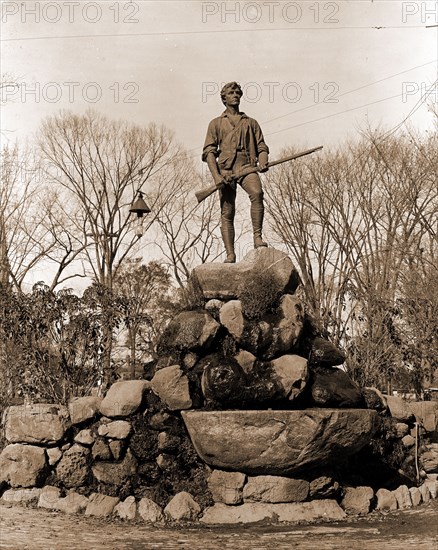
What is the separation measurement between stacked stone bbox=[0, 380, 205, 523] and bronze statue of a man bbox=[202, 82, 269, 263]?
7.97 feet

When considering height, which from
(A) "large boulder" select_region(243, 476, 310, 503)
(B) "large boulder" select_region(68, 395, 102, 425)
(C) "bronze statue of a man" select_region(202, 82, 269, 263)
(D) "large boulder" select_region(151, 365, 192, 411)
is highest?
(C) "bronze statue of a man" select_region(202, 82, 269, 263)

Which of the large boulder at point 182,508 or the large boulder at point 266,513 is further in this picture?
the large boulder at point 182,508

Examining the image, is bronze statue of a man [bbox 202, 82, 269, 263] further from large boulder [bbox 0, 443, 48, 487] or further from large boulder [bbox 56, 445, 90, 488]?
large boulder [bbox 0, 443, 48, 487]

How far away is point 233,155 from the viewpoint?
1096 cm

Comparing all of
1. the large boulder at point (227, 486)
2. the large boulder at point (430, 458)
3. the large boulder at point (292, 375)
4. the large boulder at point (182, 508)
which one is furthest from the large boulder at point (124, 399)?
the large boulder at point (430, 458)

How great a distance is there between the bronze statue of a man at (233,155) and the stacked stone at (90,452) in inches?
95.7

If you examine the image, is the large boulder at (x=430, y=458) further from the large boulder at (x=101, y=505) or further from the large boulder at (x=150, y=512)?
the large boulder at (x=101, y=505)

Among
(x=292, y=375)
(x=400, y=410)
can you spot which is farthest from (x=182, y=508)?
(x=400, y=410)

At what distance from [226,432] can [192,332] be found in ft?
4.93

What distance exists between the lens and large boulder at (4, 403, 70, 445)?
988cm

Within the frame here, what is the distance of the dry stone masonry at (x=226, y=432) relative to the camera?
886 centimetres

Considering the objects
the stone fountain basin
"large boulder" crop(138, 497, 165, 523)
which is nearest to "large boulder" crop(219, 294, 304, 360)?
the stone fountain basin

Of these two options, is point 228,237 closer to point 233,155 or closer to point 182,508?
point 233,155

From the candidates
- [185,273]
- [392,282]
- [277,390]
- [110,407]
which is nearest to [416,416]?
A: [277,390]
